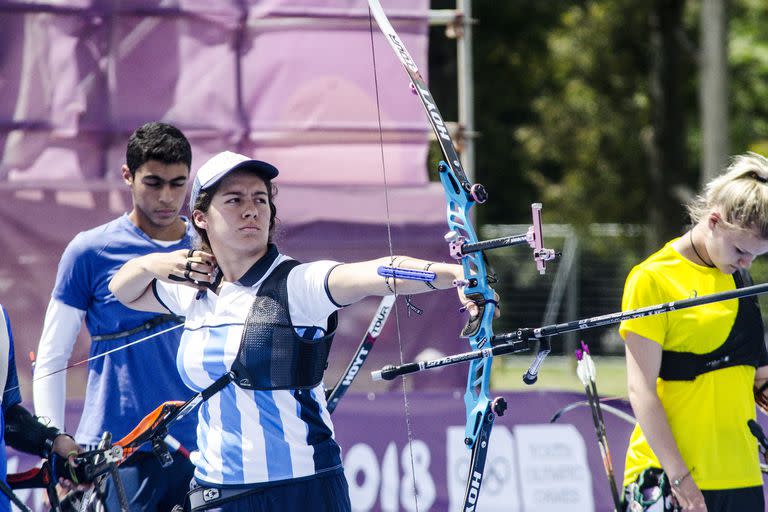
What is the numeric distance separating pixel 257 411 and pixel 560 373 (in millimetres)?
12966

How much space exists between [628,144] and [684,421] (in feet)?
60.9

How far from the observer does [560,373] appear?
50.4ft

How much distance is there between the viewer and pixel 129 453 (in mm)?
3268

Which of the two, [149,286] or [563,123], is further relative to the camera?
[563,123]

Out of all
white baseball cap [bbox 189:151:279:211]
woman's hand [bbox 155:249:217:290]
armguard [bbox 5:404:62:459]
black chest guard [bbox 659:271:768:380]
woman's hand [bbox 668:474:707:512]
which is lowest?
woman's hand [bbox 668:474:707:512]

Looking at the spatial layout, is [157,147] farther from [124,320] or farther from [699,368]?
[699,368]

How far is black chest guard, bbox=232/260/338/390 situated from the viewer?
270 centimetres

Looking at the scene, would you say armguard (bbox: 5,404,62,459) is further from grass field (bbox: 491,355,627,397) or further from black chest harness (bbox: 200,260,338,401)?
grass field (bbox: 491,355,627,397)

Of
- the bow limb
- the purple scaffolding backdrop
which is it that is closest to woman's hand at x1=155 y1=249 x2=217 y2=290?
the bow limb

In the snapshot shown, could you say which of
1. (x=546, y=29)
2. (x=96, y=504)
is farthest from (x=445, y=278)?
(x=546, y=29)

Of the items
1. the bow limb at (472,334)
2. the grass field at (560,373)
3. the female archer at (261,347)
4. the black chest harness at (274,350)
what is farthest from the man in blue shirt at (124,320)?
the grass field at (560,373)

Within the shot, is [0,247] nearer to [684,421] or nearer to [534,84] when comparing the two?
[684,421]

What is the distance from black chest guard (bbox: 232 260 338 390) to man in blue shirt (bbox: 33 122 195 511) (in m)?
0.99

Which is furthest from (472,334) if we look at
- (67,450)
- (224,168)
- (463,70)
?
(463,70)
